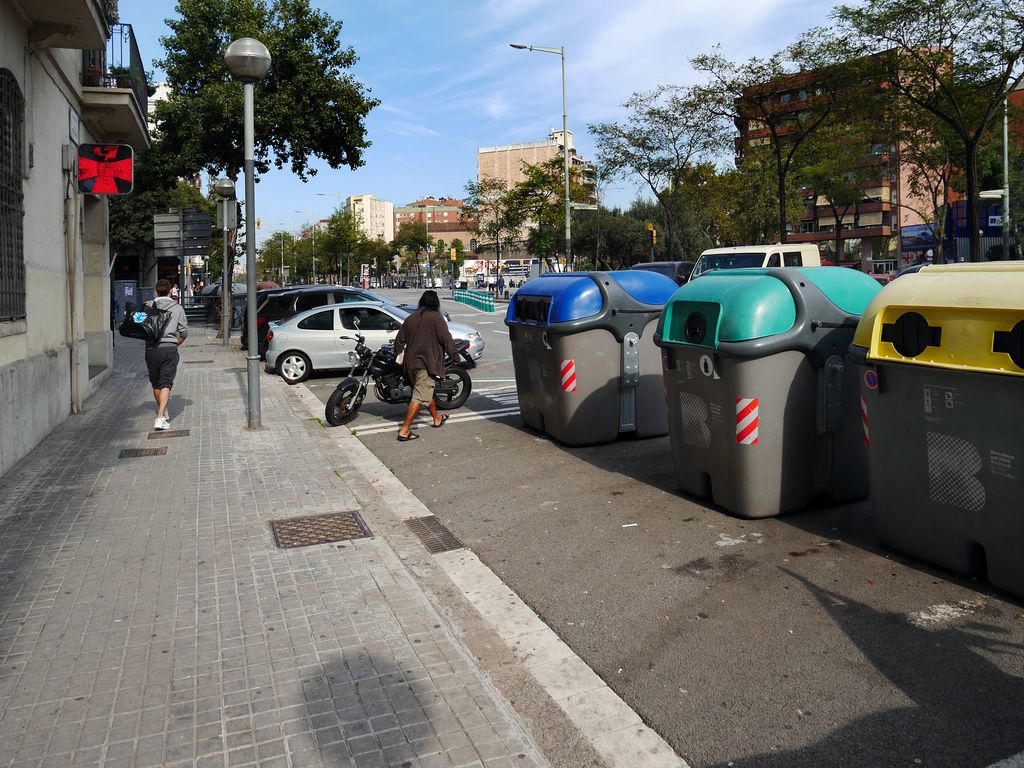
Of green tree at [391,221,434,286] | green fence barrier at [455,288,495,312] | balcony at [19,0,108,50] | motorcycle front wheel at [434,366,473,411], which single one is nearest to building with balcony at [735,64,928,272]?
green fence barrier at [455,288,495,312]

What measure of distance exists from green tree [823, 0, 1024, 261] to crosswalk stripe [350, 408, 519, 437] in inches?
567

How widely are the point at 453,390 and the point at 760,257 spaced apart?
37.9 ft

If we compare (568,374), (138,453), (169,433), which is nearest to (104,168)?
(169,433)

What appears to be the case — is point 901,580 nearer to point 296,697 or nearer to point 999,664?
point 999,664

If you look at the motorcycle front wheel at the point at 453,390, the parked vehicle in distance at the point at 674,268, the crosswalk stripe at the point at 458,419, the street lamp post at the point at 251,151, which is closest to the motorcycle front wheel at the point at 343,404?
the crosswalk stripe at the point at 458,419

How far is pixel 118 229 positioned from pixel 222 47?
18.6 meters

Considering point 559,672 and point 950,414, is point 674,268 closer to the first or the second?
point 950,414

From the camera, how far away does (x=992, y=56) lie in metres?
21.1

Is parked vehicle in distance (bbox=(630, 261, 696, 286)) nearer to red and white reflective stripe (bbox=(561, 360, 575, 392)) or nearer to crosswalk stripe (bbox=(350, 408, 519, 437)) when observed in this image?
crosswalk stripe (bbox=(350, 408, 519, 437))

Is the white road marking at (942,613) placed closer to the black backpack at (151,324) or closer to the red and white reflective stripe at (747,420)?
the red and white reflective stripe at (747,420)

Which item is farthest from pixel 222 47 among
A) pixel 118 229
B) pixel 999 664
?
pixel 999 664

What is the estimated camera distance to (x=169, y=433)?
10.1 metres

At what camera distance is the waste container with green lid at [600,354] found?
9.14 metres

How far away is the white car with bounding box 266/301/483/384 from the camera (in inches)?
626
